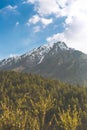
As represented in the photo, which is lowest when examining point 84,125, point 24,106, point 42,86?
point 84,125

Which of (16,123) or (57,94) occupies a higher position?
(57,94)

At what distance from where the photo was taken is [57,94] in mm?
173000

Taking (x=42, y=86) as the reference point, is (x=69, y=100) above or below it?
below

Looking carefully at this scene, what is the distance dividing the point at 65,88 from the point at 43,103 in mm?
137702

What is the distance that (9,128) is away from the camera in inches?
1572

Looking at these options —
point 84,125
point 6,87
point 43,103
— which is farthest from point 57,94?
point 43,103

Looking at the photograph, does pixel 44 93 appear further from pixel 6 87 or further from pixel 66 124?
pixel 66 124

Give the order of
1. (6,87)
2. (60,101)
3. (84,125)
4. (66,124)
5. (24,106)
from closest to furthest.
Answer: (66,124), (84,125), (24,106), (60,101), (6,87)

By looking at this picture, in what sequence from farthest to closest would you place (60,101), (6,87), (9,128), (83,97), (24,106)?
(6,87) < (83,97) < (60,101) < (24,106) < (9,128)

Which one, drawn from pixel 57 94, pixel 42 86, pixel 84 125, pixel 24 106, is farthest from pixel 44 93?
pixel 84 125

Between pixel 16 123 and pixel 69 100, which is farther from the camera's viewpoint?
pixel 69 100

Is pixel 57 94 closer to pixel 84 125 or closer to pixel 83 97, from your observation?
pixel 83 97

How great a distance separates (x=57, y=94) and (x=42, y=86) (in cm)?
2279

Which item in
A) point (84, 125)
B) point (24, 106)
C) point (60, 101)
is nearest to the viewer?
point (84, 125)
